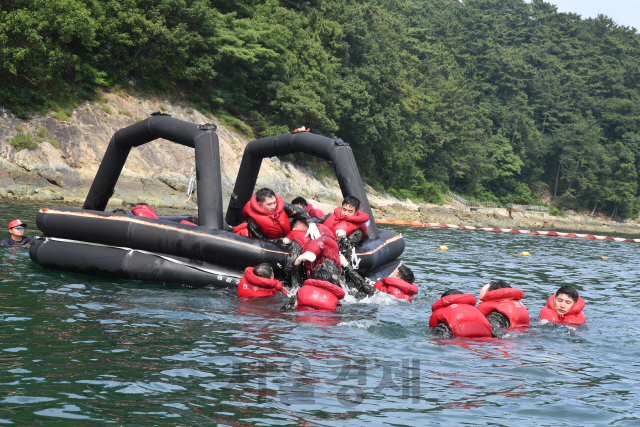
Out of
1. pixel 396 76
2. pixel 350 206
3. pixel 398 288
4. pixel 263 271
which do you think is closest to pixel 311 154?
pixel 350 206

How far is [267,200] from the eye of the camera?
9.38m

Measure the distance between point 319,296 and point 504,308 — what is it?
7.37 feet

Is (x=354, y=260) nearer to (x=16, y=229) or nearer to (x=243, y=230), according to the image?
(x=243, y=230)

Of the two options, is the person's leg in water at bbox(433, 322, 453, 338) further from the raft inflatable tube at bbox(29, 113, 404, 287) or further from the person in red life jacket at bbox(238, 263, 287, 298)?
the raft inflatable tube at bbox(29, 113, 404, 287)

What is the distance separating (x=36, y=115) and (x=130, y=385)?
27049mm

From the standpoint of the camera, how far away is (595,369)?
615 centimetres

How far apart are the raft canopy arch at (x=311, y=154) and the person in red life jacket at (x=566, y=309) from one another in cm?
354

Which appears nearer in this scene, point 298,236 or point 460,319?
point 460,319

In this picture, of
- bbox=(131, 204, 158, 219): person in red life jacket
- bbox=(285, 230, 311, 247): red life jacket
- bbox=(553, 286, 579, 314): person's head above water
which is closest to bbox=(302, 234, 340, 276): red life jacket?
bbox=(285, 230, 311, 247): red life jacket

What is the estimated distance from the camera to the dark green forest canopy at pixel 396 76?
31.0 meters

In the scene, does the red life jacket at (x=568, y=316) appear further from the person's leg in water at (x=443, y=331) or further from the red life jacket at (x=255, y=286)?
the red life jacket at (x=255, y=286)

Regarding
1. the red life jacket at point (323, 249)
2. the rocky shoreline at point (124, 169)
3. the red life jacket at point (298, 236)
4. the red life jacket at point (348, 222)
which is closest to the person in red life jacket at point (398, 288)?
the red life jacket at point (348, 222)

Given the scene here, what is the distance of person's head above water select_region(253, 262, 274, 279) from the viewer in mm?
8473

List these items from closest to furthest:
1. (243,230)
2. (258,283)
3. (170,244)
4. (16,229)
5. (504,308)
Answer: (504,308), (258,283), (170,244), (243,230), (16,229)
